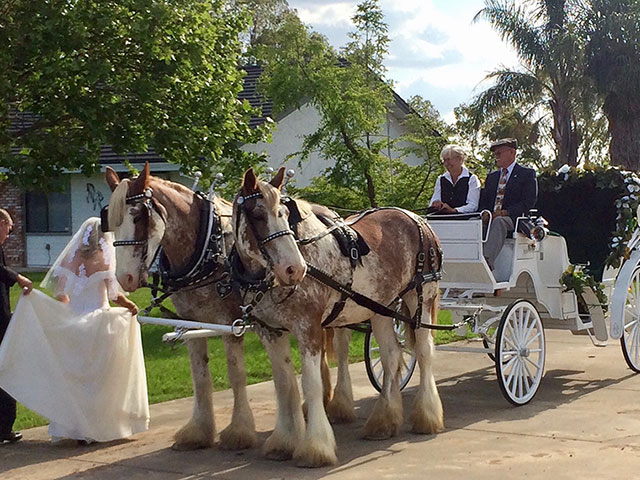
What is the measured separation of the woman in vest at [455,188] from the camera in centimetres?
913

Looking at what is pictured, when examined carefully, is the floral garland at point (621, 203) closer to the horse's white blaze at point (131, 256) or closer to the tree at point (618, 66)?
the horse's white blaze at point (131, 256)

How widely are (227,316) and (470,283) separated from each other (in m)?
2.86

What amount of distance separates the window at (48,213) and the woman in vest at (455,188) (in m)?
21.2

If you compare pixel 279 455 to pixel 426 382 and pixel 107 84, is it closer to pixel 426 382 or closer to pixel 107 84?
pixel 426 382

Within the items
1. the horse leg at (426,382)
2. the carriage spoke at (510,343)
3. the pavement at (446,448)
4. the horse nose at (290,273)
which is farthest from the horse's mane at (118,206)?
the carriage spoke at (510,343)

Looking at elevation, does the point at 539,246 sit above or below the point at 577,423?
above

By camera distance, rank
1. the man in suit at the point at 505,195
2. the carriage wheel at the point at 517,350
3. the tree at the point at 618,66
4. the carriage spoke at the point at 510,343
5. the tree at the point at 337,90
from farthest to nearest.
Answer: the tree at the point at 618,66
the tree at the point at 337,90
the man in suit at the point at 505,195
the carriage spoke at the point at 510,343
the carriage wheel at the point at 517,350

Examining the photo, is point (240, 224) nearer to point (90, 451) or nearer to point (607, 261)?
point (90, 451)

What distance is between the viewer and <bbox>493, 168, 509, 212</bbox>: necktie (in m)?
9.37

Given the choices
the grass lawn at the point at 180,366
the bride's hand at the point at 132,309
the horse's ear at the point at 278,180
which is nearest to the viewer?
the horse's ear at the point at 278,180

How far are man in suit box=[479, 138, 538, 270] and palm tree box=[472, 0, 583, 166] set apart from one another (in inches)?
840

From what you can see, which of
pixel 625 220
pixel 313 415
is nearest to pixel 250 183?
pixel 313 415

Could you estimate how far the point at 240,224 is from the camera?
248 inches

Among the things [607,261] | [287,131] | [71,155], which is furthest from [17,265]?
[607,261]
